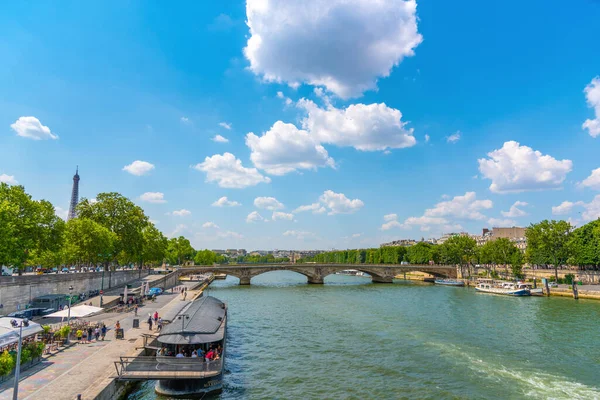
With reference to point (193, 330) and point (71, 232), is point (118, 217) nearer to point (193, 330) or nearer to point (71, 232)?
point (71, 232)

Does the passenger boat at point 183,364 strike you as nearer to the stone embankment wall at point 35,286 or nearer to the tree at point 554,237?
the stone embankment wall at point 35,286

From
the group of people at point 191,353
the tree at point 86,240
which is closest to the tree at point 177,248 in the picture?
the tree at point 86,240

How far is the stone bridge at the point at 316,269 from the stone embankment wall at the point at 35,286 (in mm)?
32650

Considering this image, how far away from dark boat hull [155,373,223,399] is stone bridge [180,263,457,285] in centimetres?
6517

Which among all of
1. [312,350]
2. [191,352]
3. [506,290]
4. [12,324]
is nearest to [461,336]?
[312,350]

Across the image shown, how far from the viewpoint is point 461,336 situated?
31.0m

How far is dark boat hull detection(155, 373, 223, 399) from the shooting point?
1766 centimetres

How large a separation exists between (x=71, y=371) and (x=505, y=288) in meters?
66.9

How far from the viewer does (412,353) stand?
2589 centimetres

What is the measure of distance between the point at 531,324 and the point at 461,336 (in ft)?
35.8

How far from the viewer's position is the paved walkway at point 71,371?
14.6 meters

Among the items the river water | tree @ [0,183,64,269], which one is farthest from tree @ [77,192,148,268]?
the river water

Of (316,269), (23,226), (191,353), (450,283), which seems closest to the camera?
(191,353)

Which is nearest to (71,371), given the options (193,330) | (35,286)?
(193,330)
